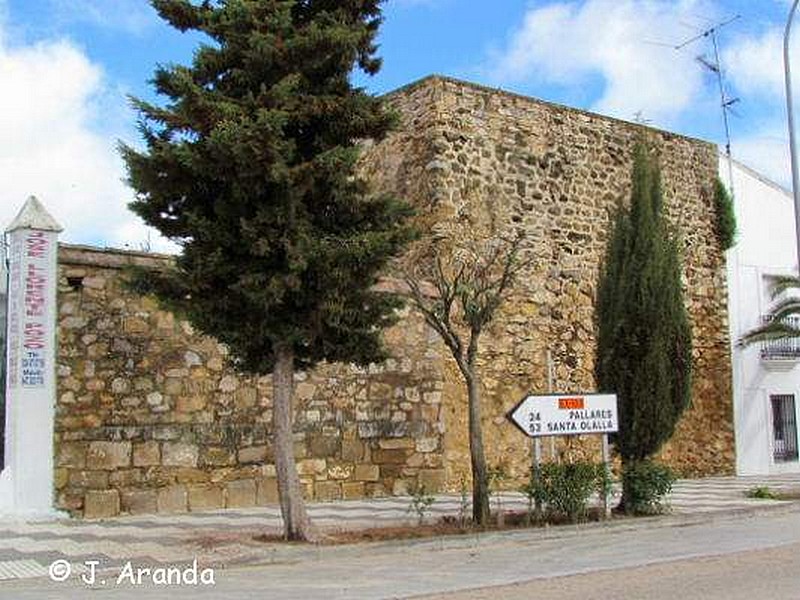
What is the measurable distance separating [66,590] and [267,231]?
13.8ft

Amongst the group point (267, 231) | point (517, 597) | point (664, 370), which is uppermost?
point (267, 231)

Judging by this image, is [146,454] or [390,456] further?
[390,456]

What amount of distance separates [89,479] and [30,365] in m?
1.81

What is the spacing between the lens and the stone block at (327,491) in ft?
51.7

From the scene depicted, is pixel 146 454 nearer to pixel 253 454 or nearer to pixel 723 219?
pixel 253 454

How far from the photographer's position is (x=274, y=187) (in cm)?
1082

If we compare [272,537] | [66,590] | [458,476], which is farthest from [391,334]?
[66,590]

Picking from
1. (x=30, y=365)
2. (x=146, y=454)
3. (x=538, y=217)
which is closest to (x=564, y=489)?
(x=146, y=454)

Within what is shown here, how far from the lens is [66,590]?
8.46 m

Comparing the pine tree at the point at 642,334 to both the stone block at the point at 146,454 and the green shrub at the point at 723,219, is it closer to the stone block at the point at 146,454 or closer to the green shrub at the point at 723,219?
the stone block at the point at 146,454

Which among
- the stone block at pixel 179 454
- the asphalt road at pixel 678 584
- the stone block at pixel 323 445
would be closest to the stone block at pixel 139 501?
the stone block at pixel 179 454

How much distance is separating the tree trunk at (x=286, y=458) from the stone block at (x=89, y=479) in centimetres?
367

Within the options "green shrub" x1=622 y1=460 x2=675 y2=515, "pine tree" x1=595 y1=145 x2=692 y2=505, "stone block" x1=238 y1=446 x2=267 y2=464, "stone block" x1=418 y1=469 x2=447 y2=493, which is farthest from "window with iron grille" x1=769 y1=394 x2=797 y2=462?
"stone block" x1=238 y1=446 x2=267 y2=464

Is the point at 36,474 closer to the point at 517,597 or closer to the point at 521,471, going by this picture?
the point at 517,597
